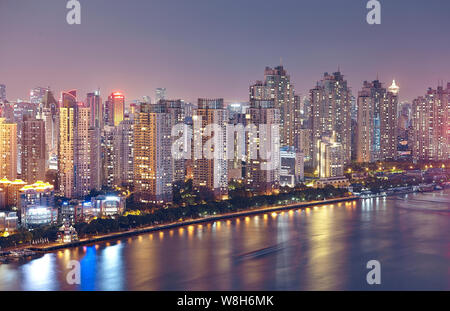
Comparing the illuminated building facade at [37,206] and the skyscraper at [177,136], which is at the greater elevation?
the skyscraper at [177,136]

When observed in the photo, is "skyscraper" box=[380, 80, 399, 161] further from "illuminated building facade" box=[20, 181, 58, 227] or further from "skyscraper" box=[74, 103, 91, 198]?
"illuminated building facade" box=[20, 181, 58, 227]

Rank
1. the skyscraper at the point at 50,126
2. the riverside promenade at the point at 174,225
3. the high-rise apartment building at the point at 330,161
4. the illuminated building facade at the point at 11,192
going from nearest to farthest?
1. the riverside promenade at the point at 174,225
2. the illuminated building facade at the point at 11,192
3. the skyscraper at the point at 50,126
4. the high-rise apartment building at the point at 330,161

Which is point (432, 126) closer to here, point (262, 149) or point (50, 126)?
point (262, 149)

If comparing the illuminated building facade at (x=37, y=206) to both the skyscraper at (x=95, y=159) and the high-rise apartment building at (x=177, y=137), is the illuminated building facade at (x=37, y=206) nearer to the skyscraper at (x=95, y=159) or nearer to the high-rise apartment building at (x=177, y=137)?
the skyscraper at (x=95, y=159)

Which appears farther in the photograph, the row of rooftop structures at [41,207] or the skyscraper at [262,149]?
the skyscraper at [262,149]

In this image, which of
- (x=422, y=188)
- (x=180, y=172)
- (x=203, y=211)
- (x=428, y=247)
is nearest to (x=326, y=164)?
(x=422, y=188)

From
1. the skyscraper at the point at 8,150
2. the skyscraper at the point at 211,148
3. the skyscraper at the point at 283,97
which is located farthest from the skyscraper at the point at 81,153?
the skyscraper at the point at 283,97

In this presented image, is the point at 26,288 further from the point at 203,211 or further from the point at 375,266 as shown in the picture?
the point at 203,211
